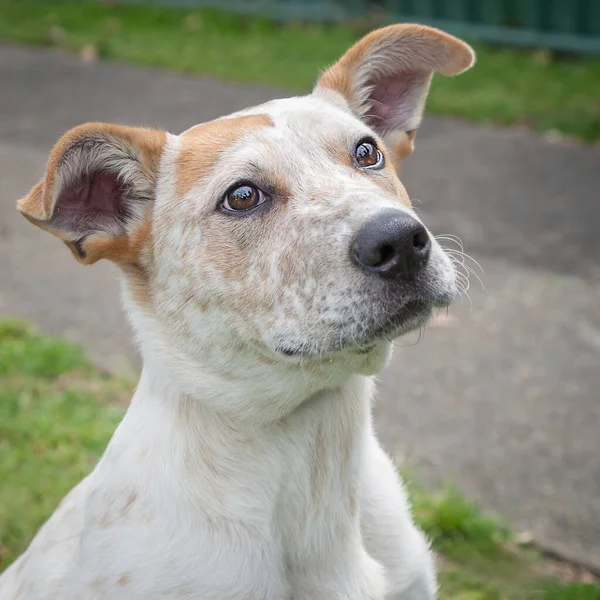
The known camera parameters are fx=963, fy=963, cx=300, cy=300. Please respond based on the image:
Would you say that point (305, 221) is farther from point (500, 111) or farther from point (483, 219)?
point (500, 111)

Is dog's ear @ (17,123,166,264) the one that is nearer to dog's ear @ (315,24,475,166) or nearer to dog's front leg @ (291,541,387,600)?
dog's ear @ (315,24,475,166)

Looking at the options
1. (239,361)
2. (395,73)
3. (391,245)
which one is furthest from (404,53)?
(239,361)

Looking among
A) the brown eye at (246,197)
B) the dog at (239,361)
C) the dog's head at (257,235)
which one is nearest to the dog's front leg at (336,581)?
the dog at (239,361)

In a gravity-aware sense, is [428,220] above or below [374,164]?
below

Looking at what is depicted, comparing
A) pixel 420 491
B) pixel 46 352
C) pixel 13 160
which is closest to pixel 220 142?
pixel 420 491

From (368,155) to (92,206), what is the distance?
881 millimetres

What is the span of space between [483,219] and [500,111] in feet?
6.93

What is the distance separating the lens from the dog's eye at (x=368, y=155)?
299 centimetres

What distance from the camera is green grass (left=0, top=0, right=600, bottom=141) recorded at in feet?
29.6

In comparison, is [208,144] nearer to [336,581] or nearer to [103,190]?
[103,190]

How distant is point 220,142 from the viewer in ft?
9.58

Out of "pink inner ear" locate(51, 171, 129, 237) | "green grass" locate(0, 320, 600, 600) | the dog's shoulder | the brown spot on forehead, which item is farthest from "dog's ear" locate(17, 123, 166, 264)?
"green grass" locate(0, 320, 600, 600)

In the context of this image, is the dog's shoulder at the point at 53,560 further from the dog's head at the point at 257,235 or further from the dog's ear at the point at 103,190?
the dog's ear at the point at 103,190

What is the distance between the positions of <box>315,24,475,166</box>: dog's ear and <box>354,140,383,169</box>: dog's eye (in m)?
0.35
